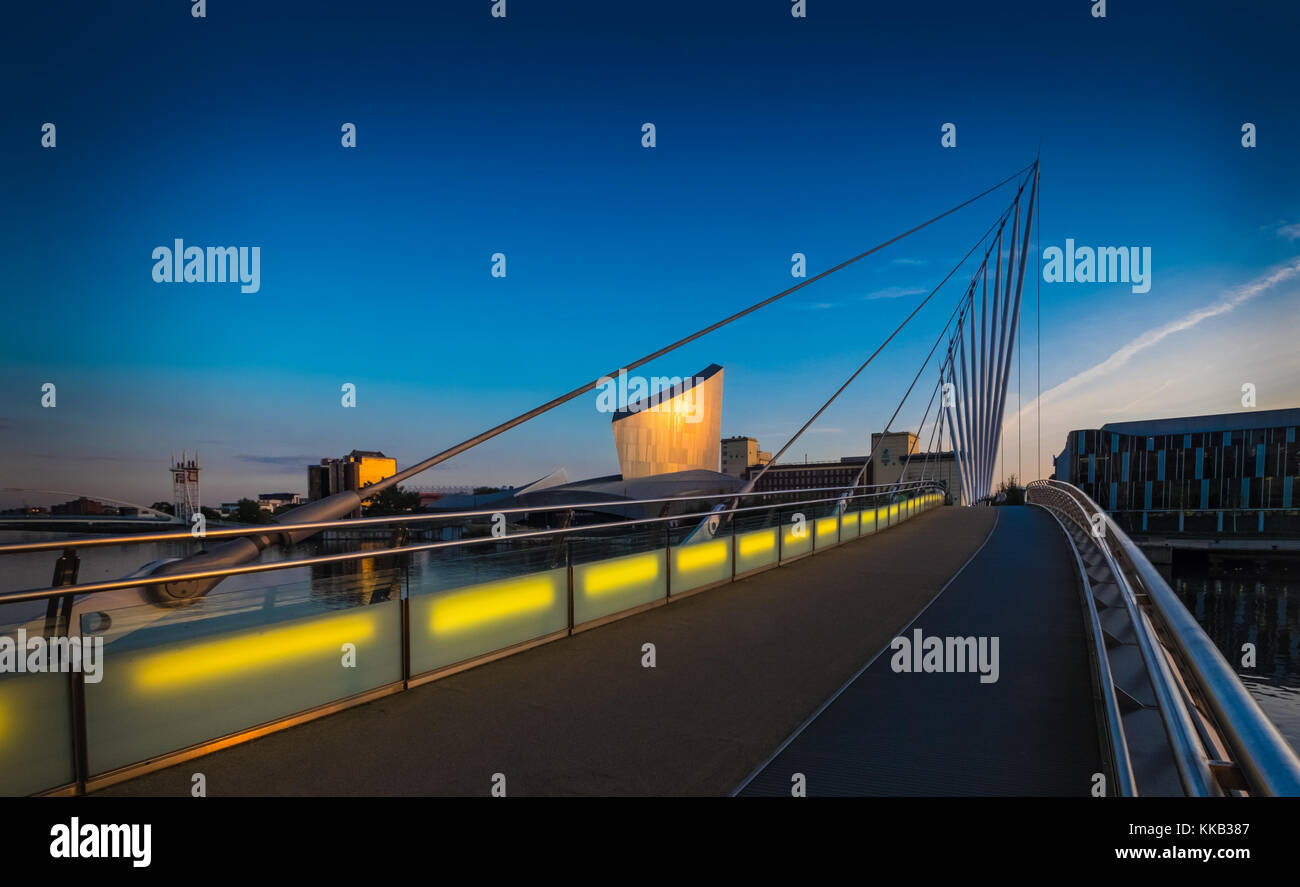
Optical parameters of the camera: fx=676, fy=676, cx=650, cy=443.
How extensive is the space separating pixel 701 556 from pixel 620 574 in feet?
5.62

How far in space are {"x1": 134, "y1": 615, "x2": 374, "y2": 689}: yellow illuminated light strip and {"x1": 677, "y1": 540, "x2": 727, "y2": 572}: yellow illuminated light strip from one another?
4.04 metres

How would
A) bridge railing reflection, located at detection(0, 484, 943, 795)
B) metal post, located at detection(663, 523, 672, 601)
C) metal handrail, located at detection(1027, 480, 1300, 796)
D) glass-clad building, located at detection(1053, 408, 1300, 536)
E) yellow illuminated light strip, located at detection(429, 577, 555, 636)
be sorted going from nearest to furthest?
1. metal handrail, located at detection(1027, 480, 1300, 796)
2. bridge railing reflection, located at detection(0, 484, 943, 795)
3. yellow illuminated light strip, located at detection(429, 577, 555, 636)
4. metal post, located at detection(663, 523, 672, 601)
5. glass-clad building, located at detection(1053, 408, 1300, 536)

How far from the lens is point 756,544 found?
938 cm

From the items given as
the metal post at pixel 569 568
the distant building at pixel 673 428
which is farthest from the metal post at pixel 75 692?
the distant building at pixel 673 428

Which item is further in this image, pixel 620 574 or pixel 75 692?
pixel 620 574

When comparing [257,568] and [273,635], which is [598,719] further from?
[257,568]

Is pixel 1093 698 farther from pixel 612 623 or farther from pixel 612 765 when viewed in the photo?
pixel 612 623

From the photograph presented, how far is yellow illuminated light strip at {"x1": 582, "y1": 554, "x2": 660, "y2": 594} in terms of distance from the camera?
621cm

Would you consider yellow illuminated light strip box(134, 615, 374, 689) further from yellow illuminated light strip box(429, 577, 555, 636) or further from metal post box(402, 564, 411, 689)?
yellow illuminated light strip box(429, 577, 555, 636)

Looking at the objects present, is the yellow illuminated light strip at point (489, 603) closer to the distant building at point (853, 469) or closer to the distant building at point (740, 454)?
the distant building at point (853, 469)

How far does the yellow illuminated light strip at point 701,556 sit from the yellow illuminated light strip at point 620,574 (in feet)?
1.85

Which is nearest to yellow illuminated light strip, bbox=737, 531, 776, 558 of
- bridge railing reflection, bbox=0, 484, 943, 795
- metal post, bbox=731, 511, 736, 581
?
metal post, bbox=731, 511, 736, 581

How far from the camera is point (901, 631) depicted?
19.5 feet

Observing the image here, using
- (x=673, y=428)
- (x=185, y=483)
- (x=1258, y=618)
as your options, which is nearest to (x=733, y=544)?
(x=185, y=483)
